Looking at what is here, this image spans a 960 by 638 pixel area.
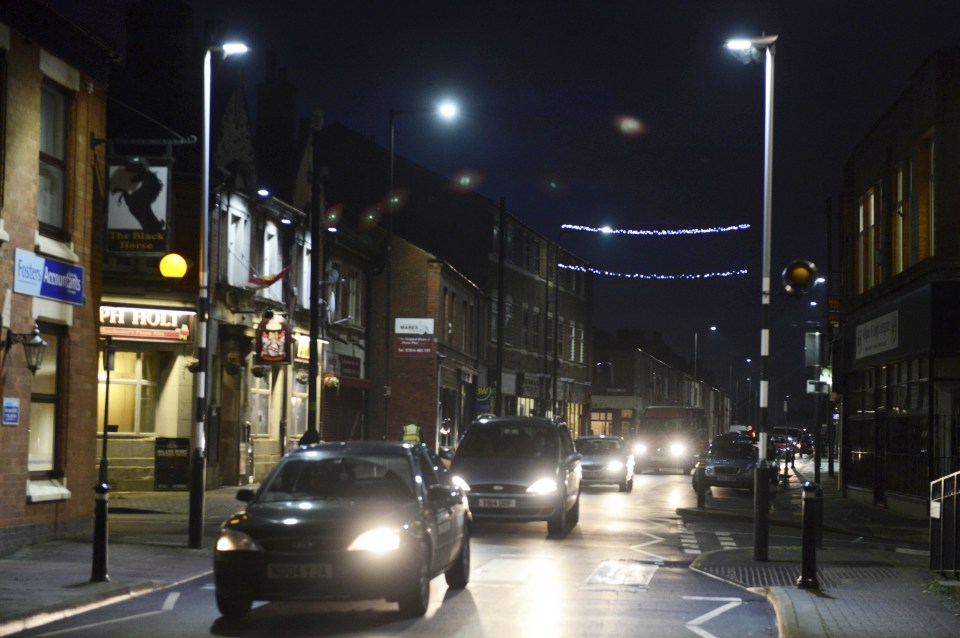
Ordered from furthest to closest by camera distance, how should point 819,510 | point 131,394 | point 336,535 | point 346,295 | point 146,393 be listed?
point 346,295, point 146,393, point 131,394, point 819,510, point 336,535

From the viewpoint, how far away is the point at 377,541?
442 inches

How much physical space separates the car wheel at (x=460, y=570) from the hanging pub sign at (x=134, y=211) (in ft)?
25.8

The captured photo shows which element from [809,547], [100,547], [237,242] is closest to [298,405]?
[237,242]

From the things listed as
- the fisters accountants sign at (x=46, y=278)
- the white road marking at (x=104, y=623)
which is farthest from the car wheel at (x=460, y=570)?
the fisters accountants sign at (x=46, y=278)

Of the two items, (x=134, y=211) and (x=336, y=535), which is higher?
(x=134, y=211)

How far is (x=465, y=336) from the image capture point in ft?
185

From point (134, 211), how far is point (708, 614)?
11005 mm

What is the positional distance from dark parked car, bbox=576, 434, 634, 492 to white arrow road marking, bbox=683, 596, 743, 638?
71.5ft

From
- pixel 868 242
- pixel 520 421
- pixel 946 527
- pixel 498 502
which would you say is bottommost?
pixel 498 502

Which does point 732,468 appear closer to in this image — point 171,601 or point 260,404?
point 260,404

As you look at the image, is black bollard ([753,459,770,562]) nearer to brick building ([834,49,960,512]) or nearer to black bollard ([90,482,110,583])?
black bollard ([90,482,110,583])

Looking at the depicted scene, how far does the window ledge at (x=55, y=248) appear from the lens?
18172 millimetres

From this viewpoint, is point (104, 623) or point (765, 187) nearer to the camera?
point (104, 623)

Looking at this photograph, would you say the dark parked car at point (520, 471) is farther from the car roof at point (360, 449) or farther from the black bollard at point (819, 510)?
the car roof at point (360, 449)
